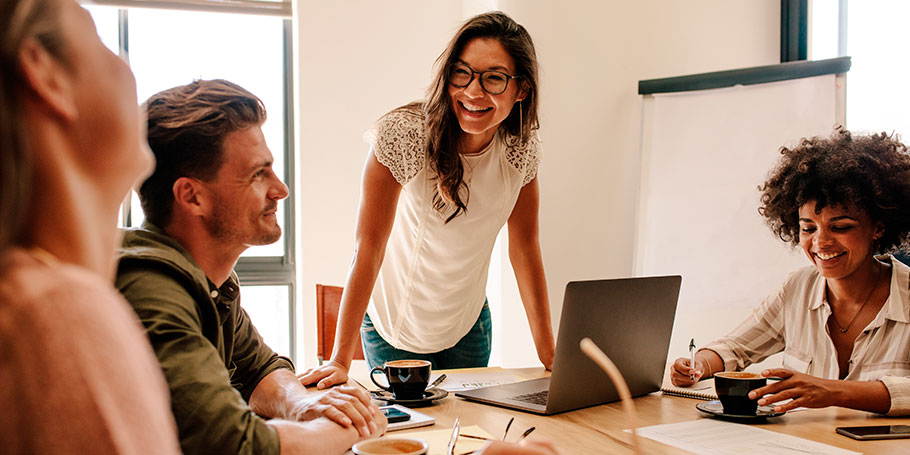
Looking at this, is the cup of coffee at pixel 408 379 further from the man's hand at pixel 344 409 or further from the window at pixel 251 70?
the window at pixel 251 70

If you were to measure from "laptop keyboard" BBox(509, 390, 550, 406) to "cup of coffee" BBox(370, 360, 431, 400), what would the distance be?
183 millimetres

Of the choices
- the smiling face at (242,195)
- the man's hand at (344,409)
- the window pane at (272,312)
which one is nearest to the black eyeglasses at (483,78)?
the smiling face at (242,195)

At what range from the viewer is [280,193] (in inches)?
53.2

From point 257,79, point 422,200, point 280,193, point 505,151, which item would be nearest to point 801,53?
point 505,151

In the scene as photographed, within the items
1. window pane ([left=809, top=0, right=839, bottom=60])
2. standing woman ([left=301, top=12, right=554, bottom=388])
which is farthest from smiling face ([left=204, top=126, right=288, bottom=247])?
window pane ([left=809, top=0, right=839, bottom=60])

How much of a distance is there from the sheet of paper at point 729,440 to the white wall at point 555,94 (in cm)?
196

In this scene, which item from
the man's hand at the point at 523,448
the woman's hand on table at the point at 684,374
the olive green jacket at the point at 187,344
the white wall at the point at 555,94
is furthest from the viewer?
the white wall at the point at 555,94

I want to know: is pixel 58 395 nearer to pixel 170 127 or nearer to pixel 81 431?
pixel 81 431

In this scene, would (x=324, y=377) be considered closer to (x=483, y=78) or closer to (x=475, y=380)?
(x=475, y=380)

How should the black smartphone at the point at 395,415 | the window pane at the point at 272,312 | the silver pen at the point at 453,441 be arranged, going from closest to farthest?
the silver pen at the point at 453,441 < the black smartphone at the point at 395,415 < the window pane at the point at 272,312

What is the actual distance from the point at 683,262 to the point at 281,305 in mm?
2039

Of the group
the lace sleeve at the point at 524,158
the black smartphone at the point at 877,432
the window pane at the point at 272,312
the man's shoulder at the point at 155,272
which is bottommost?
the window pane at the point at 272,312

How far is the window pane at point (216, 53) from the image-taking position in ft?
12.1

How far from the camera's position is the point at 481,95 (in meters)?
1.90
